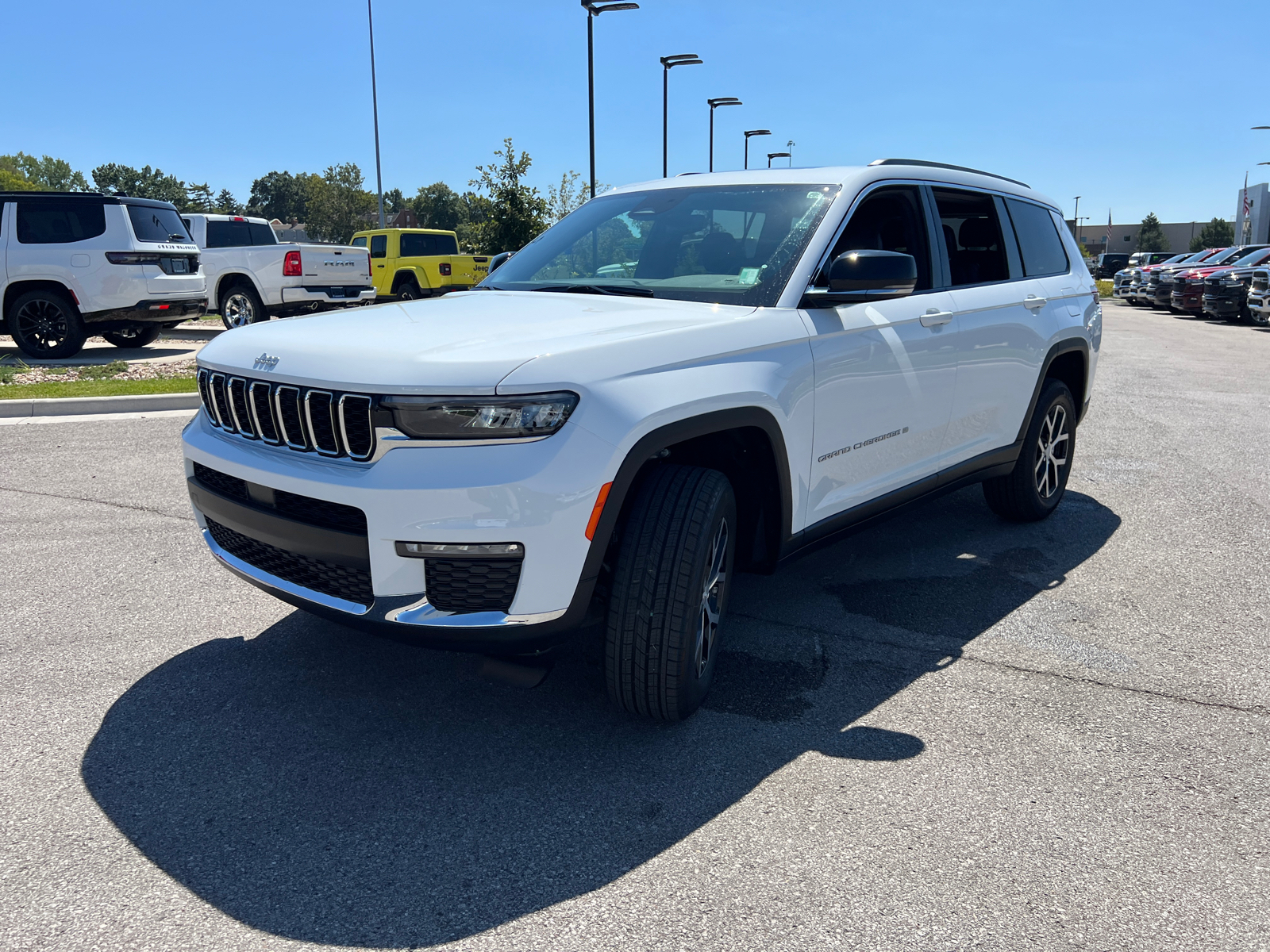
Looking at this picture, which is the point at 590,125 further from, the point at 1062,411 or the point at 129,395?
the point at 1062,411

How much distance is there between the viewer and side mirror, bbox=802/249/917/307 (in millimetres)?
3502

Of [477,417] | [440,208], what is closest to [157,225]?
[477,417]

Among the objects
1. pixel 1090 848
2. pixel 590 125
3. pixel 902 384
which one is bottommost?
pixel 1090 848

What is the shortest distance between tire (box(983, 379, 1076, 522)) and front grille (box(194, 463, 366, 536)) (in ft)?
12.5

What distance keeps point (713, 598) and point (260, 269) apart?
595 inches

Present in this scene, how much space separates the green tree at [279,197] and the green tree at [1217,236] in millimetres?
107940

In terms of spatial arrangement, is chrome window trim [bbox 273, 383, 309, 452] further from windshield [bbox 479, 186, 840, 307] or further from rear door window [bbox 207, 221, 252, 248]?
rear door window [bbox 207, 221, 252, 248]

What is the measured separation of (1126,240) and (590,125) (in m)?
116

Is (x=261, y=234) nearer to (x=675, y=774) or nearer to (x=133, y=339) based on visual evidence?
(x=133, y=339)

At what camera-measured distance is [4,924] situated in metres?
2.31

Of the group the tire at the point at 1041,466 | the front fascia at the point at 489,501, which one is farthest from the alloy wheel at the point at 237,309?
the front fascia at the point at 489,501

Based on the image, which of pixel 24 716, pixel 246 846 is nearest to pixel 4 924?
pixel 246 846

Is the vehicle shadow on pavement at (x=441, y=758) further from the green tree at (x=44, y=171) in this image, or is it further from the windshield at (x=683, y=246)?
the green tree at (x=44, y=171)

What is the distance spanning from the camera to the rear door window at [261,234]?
17.2 m
